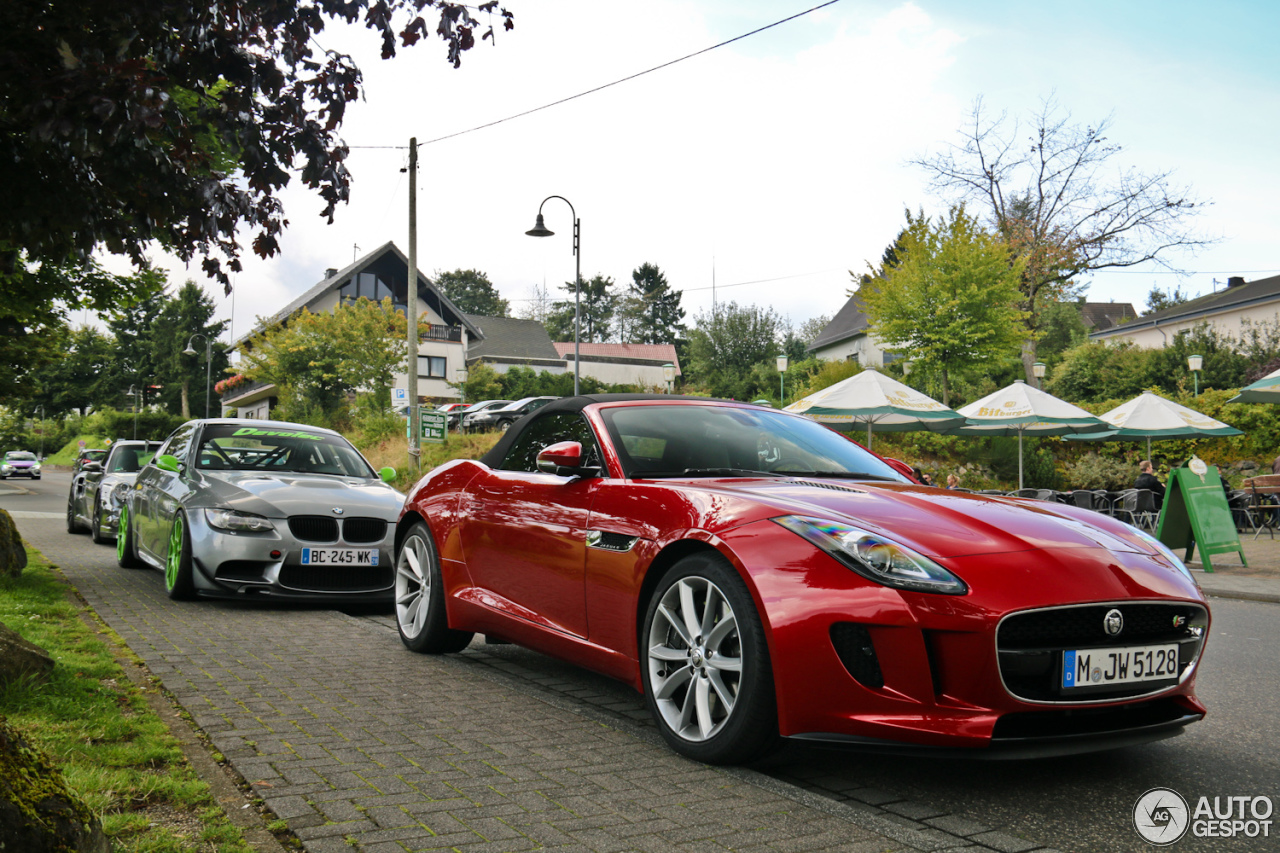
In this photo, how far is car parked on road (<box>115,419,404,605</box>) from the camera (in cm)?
755

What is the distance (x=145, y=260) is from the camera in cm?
543

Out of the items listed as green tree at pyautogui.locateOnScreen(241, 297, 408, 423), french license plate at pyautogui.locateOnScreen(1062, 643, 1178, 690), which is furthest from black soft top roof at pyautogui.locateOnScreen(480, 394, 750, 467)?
green tree at pyautogui.locateOnScreen(241, 297, 408, 423)

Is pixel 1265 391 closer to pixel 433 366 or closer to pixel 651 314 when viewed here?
pixel 433 366

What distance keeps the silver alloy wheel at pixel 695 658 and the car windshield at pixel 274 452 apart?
5663 millimetres

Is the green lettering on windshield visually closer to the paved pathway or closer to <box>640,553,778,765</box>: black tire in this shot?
the paved pathway

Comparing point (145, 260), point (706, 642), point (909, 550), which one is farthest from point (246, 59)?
point (909, 550)

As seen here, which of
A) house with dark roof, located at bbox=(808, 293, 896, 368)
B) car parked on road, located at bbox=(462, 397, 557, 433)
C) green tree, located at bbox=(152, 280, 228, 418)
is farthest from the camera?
green tree, located at bbox=(152, 280, 228, 418)

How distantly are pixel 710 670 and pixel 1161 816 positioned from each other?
1.53 m

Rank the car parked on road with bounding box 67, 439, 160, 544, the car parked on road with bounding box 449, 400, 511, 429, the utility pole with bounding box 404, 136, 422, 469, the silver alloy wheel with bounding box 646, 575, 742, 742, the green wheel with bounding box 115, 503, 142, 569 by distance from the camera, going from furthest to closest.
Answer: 1. the car parked on road with bounding box 449, 400, 511, 429
2. the utility pole with bounding box 404, 136, 422, 469
3. the car parked on road with bounding box 67, 439, 160, 544
4. the green wheel with bounding box 115, 503, 142, 569
5. the silver alloy wheel with bounding box 646, 575, 742, 742

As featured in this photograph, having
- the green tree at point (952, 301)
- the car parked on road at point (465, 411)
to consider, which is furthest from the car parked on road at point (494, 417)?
the green tree at point (952, 301)

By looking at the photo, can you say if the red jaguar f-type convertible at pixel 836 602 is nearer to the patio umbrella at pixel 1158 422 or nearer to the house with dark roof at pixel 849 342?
the patio umbrella at pixel 1158 422

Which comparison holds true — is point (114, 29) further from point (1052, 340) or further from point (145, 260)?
point (1052, 340)

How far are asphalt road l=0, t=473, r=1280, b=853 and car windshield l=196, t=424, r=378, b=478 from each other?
4747mm

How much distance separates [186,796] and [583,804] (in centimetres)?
124
